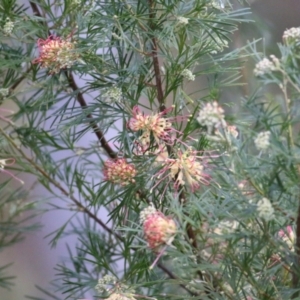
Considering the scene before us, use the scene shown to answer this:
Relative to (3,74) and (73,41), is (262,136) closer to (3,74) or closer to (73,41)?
(73,41)

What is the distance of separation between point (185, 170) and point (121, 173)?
0.21 feet

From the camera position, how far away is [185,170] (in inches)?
16.1

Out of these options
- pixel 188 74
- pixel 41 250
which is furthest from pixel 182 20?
pixel 41 250

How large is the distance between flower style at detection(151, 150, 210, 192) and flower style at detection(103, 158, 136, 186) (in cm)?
2

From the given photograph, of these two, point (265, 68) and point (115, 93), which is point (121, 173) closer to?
point (115, 93)

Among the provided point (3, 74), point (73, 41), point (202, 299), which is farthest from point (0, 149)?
point (202, 299)

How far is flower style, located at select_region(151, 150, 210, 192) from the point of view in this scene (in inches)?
16.1

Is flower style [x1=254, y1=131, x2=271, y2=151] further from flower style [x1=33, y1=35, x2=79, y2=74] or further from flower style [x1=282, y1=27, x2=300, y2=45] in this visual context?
flower style [x1=33, y1=35, x2=79, y2=74]

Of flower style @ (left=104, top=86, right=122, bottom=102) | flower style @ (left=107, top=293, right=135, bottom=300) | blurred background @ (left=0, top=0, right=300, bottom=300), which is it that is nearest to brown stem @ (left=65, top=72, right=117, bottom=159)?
flower style @ (left=104, top=86, right=122, bottom=102)

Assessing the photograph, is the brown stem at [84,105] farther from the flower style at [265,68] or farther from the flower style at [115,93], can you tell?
the flower style at [265,68]

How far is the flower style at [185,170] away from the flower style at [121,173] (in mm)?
24


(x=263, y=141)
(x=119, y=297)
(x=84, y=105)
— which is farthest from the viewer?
(x=84, y=105)

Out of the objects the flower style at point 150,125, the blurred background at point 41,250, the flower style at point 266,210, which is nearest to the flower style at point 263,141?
the flower style at point 266,210

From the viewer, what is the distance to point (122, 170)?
0.44m
